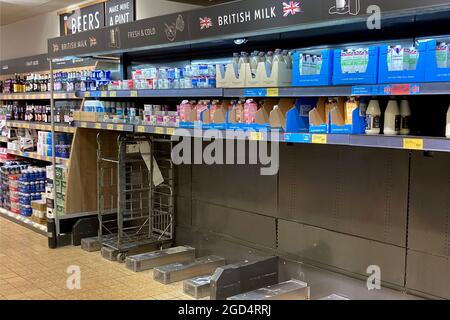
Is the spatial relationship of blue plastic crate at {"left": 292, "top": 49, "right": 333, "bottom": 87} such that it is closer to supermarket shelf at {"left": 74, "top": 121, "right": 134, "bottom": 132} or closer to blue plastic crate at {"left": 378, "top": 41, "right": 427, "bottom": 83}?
blue plastic crate at {"left": 378, "top": 41, "right": 427, "bottom": 83}

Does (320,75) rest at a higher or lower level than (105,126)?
higher

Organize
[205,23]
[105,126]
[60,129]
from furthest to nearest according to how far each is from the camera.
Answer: [60,129] < [105,126] < [205,23]

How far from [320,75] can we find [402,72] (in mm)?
518

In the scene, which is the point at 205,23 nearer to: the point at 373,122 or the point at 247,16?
the point at 247,16

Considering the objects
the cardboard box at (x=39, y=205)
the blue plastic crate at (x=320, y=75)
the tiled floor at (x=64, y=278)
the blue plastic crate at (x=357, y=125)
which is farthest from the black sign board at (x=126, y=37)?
the tiled floor at (x=64, y=278)

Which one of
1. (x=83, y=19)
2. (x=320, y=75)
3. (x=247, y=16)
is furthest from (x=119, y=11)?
(x=320, y=75)

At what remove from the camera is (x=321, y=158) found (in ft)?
12.0

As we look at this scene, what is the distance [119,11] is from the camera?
562 cm

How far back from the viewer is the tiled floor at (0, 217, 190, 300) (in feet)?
12.8

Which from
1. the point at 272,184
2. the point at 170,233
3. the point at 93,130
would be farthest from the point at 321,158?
the point at 93,130

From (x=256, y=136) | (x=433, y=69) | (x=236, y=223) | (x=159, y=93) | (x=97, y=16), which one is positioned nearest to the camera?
(x=433, y=69)

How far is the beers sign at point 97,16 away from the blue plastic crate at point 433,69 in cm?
382

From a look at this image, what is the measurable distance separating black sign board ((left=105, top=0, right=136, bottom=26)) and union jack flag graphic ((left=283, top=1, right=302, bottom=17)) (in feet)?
9.92

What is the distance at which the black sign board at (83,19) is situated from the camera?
5922mm
